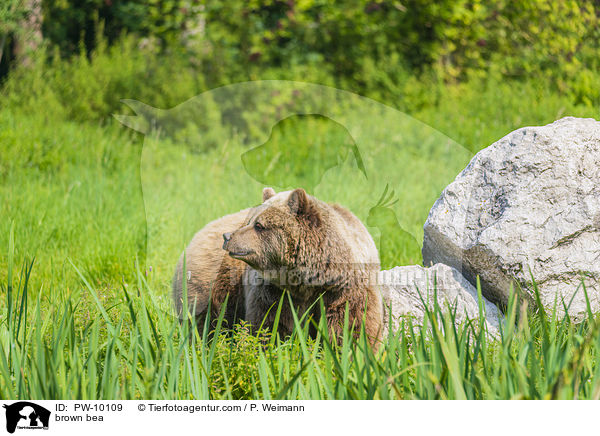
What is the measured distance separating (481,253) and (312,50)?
7.03 meters

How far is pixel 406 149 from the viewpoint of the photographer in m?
4.01

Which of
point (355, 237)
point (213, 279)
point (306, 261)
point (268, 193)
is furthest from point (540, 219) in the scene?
point (213, 279)

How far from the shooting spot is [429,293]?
2775 mm

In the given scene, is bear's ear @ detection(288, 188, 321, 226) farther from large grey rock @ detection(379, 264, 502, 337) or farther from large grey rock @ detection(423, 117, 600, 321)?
large grey rock @ detection(423, 117, 600, 321)

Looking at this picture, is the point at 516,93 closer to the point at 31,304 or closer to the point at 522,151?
the point at 522,151

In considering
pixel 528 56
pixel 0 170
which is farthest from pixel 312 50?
pixel 0 170

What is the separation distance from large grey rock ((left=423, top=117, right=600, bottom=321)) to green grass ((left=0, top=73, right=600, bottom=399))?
20 cm

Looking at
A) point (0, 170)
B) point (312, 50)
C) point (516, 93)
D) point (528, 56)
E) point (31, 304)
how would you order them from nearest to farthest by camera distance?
1. point (31, 304)
2. point (0, 170)
3. point (516, 93)
4. point (528, 56)
5. point (312, 50)

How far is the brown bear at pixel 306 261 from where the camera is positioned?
2352 millimetres
